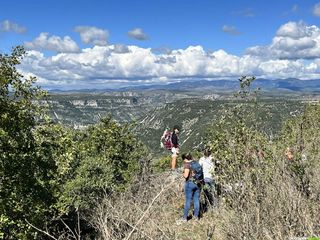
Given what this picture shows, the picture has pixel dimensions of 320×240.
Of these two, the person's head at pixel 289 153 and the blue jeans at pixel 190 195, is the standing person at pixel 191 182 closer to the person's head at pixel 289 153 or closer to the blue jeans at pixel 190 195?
the blue jeans at pixel 190 195

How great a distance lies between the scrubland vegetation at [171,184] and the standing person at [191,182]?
65 cm

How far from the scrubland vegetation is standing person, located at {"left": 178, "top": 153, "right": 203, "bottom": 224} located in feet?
2.12

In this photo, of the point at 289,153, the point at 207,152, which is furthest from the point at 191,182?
the point at 289,153

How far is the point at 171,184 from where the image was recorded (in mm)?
6121

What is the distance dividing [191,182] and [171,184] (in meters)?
8.11

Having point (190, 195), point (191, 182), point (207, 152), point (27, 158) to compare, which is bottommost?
point (190, 195)

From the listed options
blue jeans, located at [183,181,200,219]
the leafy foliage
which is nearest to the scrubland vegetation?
the leafy foliage

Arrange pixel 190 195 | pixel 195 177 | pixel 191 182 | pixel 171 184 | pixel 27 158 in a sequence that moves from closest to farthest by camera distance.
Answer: pixel 171 184 → pixel 27 158 → pixel 191 182 → pixel 190 195 → pixel 195 177

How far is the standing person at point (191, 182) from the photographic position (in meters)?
14.0

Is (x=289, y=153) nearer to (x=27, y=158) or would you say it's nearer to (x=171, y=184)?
(x=171, y=184)

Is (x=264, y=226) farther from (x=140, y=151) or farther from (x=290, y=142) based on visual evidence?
(x=140, y=151)

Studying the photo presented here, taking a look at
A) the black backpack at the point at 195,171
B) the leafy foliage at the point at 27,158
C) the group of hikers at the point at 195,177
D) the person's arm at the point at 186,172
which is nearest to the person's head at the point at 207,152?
the group of hikers at the point at 195,177

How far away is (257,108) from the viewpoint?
47.4 feet

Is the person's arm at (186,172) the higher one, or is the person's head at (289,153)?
the person's head at (289,153)
